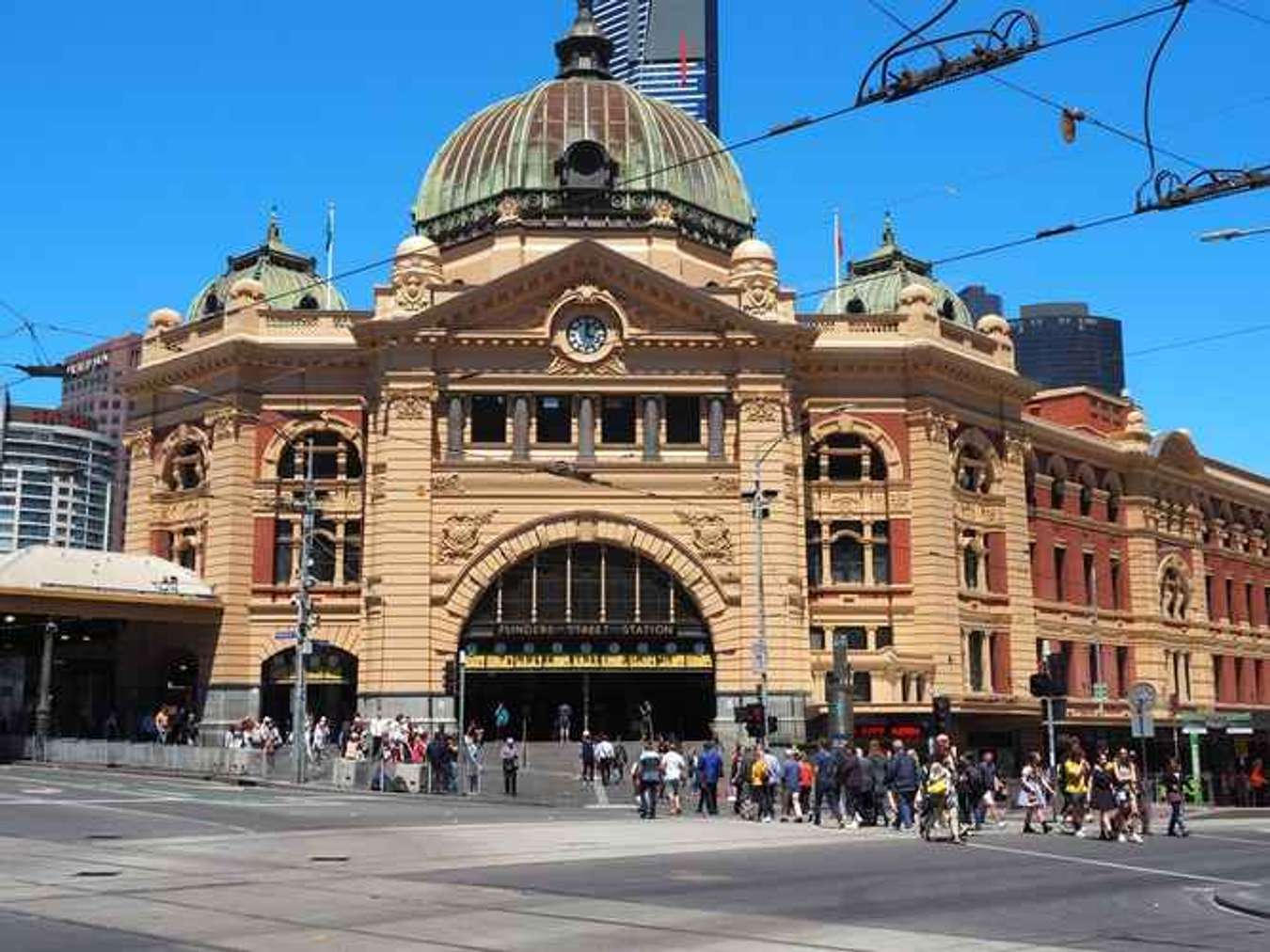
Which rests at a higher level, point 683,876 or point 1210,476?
point 1210,476

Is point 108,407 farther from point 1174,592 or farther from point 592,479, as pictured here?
point 1174,592

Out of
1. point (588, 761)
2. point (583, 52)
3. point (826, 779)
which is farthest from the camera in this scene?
point (583, 52)

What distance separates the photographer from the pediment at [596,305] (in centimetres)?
5566

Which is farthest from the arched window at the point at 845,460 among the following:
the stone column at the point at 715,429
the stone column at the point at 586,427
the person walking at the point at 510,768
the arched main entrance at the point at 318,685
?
the person walking at the point at 510,768

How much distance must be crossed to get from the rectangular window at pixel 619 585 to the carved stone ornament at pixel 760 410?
265 inches

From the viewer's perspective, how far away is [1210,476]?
80.1 meters

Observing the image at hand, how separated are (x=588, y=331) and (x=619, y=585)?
31.4 feet

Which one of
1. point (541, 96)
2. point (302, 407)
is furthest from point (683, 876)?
point (541, 96)

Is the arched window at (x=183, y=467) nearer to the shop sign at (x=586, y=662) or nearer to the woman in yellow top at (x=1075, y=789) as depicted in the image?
the shop sign at (x=586, y=662)

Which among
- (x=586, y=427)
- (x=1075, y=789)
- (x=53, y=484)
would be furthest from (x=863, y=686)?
(x=53, y=484)

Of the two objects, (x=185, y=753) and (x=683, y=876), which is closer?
(x=683, y=876)

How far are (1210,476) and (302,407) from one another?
48.7 metres

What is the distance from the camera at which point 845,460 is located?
59531 millimetres

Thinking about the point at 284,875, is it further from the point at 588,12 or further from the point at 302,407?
the point at 588,12
